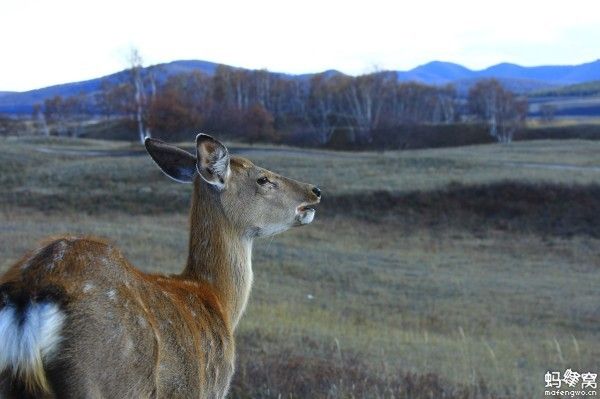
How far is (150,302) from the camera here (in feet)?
15.4

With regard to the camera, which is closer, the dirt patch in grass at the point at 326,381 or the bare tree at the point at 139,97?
the dirt patch in grass at the point at 326,381

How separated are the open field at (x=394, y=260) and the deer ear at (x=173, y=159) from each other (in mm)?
2130

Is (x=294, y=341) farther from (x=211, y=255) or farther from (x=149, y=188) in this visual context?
(x=149, y=188)

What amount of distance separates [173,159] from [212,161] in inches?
13.7

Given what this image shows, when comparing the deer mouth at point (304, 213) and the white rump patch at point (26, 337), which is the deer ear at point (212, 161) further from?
the white rump patch at point (26, 337)

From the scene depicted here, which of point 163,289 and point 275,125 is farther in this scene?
point 275,125

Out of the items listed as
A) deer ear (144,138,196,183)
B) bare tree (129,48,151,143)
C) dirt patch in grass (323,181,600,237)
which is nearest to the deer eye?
deer ear (144,138,196,183)

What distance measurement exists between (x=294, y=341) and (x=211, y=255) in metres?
7.71

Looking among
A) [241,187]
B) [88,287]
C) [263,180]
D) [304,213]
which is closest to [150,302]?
[88,287]

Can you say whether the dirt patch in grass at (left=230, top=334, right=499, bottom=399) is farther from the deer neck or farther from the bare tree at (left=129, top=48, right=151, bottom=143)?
the bare tree at (left=129, top=48, right=151, bottom=143)

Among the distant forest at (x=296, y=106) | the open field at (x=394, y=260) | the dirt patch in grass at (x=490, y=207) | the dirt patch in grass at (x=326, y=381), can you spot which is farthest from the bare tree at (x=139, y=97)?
the dirt patch in grass at (x=326, y=381)

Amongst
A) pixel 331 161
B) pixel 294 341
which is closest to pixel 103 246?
pixel 294 341

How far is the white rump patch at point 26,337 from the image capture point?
3.72 metres

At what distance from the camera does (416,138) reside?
3976 inches
